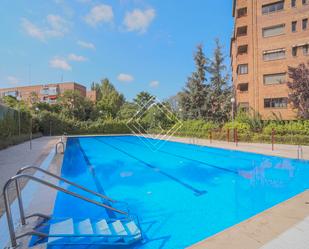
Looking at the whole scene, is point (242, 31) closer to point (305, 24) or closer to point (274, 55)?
point (274, 55)

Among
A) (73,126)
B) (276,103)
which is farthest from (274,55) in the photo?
(73,126)

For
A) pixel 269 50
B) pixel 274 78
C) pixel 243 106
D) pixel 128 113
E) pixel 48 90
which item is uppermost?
pixel 48 90

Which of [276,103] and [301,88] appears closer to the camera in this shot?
[301,88]

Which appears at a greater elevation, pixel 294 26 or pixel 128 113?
pixel 294 26

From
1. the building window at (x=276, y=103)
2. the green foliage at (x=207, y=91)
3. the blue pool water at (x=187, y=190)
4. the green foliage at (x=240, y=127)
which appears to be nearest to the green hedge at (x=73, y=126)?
the green foliage at (x=207, y=91)

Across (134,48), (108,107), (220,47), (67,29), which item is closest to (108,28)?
(67,29)

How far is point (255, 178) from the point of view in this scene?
28.0 feet

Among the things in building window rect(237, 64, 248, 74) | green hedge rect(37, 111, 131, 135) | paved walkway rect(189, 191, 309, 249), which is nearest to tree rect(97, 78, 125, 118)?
green hedge rect(37, 111, 131, 135)

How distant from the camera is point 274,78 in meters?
24.3

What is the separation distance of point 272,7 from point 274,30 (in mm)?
2607

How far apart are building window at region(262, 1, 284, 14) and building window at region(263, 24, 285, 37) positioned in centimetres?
182

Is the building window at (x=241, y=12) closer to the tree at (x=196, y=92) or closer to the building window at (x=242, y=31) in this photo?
the building window at (x=242, y=31)

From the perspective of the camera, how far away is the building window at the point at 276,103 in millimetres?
23300

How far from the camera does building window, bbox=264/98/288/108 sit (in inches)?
917
